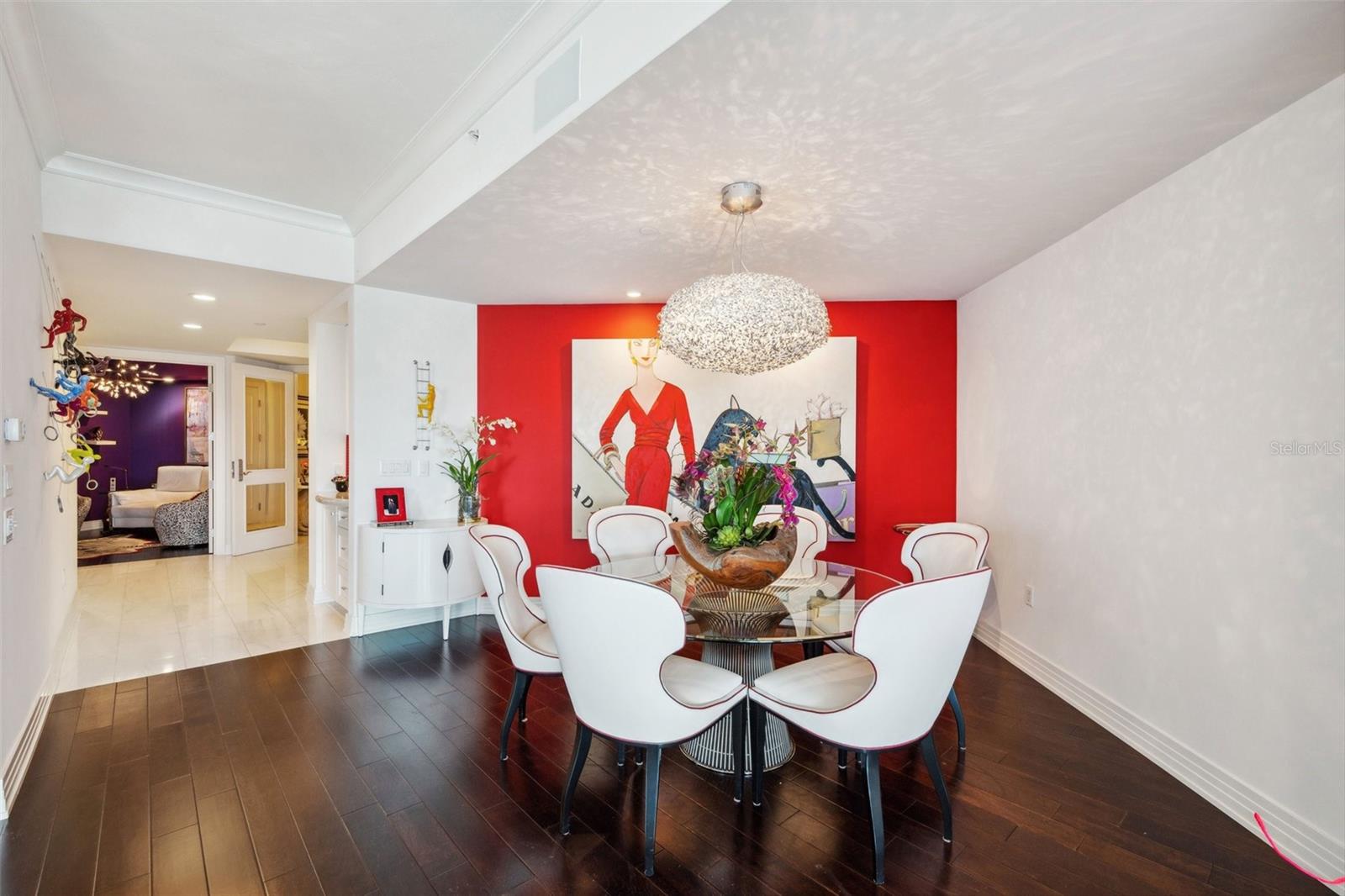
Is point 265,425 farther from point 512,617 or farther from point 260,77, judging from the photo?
point 512,617

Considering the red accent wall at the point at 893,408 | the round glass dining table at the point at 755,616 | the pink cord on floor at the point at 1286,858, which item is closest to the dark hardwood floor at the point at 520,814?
the pink cord on floor at the point at 1286,858

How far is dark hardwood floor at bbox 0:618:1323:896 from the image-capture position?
1857 millimetres

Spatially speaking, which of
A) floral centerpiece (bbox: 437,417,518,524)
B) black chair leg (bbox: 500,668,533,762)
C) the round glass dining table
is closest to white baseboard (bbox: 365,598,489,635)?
floral centerpiece (bbox: 437,417,518,524)

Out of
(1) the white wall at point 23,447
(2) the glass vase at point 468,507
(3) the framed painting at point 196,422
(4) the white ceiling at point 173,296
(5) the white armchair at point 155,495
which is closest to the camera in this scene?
(1) the white wall at point 23,447

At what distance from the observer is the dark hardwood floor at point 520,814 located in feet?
6.09

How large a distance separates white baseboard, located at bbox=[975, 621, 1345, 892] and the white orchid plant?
151 inches

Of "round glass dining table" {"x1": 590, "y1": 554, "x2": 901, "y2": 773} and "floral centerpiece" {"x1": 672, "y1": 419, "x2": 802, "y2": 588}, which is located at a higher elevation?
"floral centerpiece" {"x1": 672, "y1": 419, "x2": 802, "y2": 588}

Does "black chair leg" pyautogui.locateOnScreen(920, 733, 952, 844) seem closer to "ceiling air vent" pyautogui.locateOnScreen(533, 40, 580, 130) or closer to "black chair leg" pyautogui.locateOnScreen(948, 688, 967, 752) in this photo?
"black chair leg" pyautogui.locateOnScreen(948, 688, 967, 752)

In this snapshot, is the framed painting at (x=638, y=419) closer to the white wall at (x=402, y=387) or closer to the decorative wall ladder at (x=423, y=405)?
the white wall at (x=402, y=387)

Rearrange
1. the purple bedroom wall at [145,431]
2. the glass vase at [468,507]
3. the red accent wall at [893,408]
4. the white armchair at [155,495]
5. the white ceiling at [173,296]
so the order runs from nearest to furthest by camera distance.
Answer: the white ceiling at [173,296] < the glass vase at [468,507] < the red accent wall at [893,408] < the white armchair at [155,495] < the purple bedroom wall at [145,431]

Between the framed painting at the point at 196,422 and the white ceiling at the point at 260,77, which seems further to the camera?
the framed painting at the point at 196,422

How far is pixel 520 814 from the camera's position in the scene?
216cm

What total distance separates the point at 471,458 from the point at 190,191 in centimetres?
227

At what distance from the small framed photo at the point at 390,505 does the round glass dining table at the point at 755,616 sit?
197 cm
